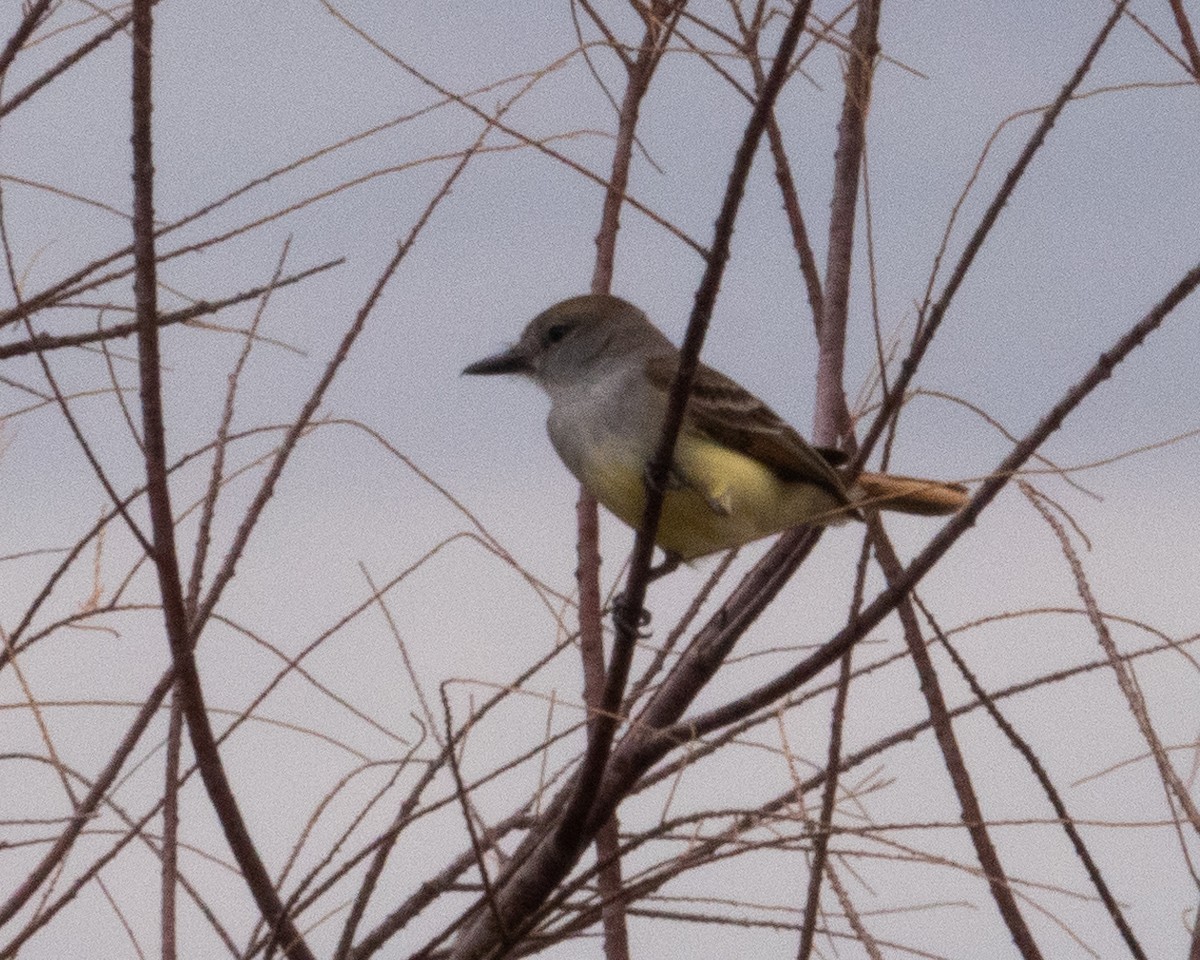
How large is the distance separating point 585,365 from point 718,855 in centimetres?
221

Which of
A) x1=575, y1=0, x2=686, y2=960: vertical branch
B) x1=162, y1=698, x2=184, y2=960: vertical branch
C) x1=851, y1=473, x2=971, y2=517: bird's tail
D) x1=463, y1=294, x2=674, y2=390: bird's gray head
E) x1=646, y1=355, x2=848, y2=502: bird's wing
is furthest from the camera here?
x1=463, y1=294, x2=674, y2=390: bird's gray head

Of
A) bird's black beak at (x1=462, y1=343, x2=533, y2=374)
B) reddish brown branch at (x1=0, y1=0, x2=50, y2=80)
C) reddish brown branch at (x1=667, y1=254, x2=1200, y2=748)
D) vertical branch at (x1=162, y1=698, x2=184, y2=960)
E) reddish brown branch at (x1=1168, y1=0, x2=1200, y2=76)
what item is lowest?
vertical branch at (x1=162, y1=698, x2=184, y2=960)

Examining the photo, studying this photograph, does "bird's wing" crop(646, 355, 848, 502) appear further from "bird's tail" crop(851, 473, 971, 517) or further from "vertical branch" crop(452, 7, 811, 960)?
"vertical branch" crop(452, 7, 811, 960)

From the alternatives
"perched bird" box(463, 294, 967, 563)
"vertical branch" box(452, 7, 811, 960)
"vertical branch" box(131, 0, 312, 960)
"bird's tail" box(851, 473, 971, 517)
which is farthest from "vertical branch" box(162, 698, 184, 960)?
"bird's tail" box(851, 473, 971, 517)

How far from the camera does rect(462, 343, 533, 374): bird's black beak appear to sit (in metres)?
4.81

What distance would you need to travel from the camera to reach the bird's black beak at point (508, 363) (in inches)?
189

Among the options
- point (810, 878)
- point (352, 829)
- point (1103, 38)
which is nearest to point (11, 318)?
point (352, 829)

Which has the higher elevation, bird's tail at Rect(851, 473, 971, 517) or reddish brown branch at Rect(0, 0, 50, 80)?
bird's tail at Rect(851, 473, 971, 517)

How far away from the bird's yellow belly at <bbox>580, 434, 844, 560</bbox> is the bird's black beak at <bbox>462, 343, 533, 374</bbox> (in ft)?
2.68

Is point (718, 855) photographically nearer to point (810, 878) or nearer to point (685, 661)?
point (810, 878)

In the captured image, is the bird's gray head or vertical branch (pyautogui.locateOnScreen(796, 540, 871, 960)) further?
the bird's gray head

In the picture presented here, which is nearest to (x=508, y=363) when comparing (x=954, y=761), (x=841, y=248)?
(x=841, y=248)

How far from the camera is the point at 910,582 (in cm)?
252

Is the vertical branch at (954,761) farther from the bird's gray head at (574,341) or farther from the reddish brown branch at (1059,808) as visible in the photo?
the bird's gray head at (574,341)
